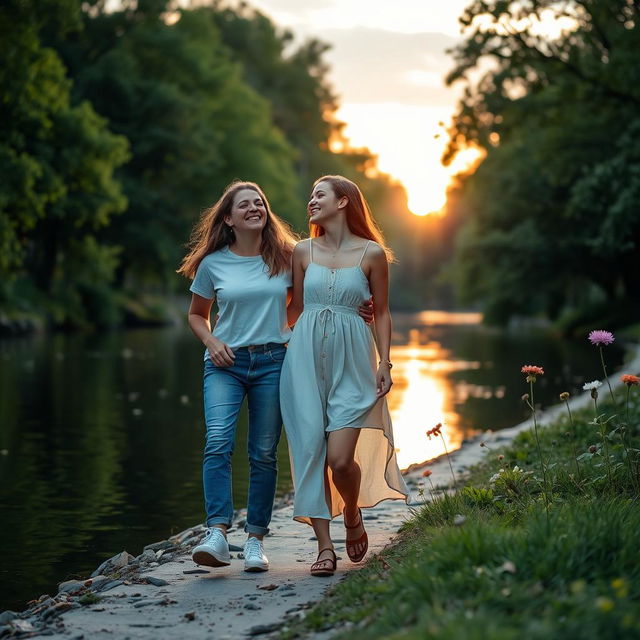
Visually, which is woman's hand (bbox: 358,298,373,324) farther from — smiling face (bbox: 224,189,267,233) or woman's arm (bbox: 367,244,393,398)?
smiling face (bbox: 224,189,267,233)

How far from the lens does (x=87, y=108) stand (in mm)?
31000

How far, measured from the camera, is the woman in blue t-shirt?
6.25 m

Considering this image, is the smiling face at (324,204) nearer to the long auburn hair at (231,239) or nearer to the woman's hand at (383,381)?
the long auburn hair at (231,239)

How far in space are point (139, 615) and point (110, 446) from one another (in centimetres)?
740

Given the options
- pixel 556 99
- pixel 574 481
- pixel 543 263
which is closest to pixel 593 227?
pixel 543 263

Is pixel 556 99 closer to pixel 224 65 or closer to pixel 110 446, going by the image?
pixel 110 446

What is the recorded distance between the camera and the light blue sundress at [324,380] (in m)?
6.15

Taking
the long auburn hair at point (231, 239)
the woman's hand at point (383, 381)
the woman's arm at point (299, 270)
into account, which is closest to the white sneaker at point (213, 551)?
the woman's hand at point (383, 381)

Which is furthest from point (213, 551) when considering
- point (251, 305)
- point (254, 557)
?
point (251, 305)

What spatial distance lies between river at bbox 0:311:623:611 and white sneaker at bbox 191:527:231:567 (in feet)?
3.65

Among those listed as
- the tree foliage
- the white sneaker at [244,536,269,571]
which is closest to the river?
the white sneaker at [244,536,269,571]

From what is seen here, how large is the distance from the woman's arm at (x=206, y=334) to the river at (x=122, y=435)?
1736 mm

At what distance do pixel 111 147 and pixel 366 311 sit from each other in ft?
83.9

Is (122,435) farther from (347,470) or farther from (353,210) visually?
(347,470)
